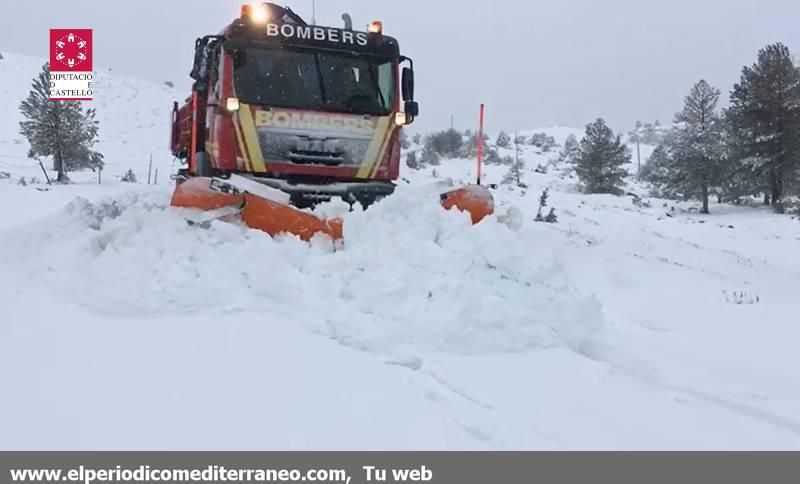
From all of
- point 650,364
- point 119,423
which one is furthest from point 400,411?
point 650,364

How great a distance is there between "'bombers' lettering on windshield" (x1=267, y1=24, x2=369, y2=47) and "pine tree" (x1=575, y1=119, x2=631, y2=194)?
83.2 feet

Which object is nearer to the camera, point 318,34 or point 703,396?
point 703,396

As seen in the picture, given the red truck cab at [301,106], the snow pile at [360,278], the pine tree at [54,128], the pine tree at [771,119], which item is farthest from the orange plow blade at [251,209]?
the pine tree at [771,119]

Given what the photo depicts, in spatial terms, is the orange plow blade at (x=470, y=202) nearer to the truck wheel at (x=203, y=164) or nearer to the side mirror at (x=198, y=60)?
the truck wheel at (x=203, y=164)

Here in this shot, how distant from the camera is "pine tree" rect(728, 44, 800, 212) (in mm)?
29781

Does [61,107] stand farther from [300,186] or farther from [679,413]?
[679,413]

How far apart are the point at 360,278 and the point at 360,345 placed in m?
0.77

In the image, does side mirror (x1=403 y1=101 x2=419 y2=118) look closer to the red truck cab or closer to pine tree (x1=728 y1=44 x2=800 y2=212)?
the red truck cab

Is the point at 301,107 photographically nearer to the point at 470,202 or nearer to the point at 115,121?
the point at 470,202

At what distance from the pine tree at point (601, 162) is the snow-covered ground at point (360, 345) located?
25.9 meters

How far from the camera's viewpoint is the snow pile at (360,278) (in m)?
4.50

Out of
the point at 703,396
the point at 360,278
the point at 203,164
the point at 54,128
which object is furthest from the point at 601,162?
the point at 703,396

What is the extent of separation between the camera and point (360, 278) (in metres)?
4.91
